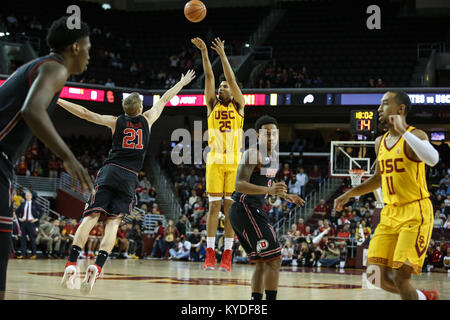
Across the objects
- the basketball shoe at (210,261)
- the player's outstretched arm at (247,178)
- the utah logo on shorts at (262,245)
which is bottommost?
the basketball shoe at (210,261)

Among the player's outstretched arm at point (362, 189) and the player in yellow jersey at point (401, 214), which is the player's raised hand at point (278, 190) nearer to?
the player's outstretched arm at point (362, 189)

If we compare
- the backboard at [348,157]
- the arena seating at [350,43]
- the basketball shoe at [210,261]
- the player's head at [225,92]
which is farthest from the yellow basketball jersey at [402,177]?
the arena seating at [350,43]

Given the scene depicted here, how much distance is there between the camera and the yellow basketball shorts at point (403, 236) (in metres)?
4.89

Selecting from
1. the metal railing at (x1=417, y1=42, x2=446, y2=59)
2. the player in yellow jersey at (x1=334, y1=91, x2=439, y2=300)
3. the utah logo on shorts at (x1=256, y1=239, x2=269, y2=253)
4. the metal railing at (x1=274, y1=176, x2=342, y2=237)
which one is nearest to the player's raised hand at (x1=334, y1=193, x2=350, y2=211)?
the player in yellow jersey at (x1=334, y1=91, x2=439, y2=300)

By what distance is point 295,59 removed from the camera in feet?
87.1

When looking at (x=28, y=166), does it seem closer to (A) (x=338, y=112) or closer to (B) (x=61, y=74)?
(A) (x=338, y=112)

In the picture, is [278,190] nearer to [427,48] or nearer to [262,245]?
[262,245]

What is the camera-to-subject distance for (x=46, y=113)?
135 inches

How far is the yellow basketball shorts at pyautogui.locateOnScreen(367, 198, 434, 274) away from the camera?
489cm

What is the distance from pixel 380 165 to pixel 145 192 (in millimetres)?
18612

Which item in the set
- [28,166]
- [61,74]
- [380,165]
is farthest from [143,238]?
[61,74]

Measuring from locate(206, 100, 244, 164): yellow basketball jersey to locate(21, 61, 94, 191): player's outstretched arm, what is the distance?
4796 millimetres

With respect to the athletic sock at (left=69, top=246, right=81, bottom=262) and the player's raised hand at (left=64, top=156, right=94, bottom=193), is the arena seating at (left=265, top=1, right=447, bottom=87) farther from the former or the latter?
the player's raised hand at (left=64, top=156, right=94, bottom=193)
